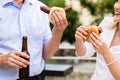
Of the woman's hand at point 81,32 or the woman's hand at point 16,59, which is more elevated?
the woman's hand at point 81,32

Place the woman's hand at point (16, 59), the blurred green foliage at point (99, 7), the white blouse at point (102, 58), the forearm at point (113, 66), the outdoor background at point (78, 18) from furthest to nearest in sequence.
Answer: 1. the blurred green foliage at point (99, 7)
2. the outdoor background at point (78, 18)
3. the white blouse at point (102, 58)
4. the forearm at point (113, 66)
5. the woman's hand at point (16, 59)

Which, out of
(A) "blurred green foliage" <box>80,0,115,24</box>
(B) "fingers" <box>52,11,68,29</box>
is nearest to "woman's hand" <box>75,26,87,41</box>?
(B) "fingers" <box>52,11,68,29</box>

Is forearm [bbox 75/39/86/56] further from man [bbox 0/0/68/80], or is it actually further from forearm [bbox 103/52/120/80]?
forearm [bbox 103/52/120/80]

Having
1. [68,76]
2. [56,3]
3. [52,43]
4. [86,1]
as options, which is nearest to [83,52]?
[52,43]

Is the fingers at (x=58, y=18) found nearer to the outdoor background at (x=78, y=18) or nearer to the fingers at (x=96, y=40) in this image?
the fingers at (x=96, y=40)

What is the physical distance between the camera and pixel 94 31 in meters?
2.10

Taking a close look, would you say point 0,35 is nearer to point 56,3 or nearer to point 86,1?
point 56,3

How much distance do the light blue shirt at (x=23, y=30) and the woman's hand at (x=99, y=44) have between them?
0.34 m

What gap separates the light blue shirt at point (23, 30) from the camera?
6.94ft

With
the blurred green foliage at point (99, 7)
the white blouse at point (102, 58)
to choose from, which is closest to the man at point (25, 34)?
the white blouse at point (102, 58)

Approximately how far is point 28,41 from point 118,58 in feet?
1.68

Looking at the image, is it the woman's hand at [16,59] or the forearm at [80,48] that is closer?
the woman's hand at [16,59]

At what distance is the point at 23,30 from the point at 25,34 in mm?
25

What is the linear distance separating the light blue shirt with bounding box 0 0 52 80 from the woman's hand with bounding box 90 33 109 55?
0.34 meters
